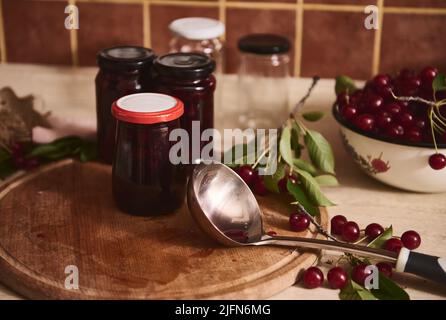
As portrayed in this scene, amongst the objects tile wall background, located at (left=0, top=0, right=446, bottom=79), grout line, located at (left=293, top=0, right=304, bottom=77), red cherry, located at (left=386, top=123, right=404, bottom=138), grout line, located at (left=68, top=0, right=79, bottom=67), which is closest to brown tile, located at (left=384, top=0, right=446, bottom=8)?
tile wall background, located at (left=0, top=0, right=446, bottom=79)

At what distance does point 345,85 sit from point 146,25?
442mm

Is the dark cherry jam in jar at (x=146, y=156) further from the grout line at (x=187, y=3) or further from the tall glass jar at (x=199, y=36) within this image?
the grout line at (x=187, y=3)

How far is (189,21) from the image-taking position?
1.36 metres

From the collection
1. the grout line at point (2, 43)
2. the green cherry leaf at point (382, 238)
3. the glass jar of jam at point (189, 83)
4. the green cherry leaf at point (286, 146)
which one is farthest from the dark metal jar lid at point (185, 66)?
the grout line at point (2, 43)

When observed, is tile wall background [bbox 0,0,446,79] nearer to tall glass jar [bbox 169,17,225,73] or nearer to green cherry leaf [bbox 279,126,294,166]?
tall glass jar [bbox 169,17,225,73]

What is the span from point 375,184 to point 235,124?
0.34m

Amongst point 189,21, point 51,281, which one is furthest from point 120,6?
point 51,281

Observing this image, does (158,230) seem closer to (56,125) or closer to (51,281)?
(51,281)

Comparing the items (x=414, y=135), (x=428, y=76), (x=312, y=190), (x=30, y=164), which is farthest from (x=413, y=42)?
(x=30, y=164)

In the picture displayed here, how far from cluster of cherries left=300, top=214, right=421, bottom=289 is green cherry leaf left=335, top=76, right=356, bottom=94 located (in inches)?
11.1

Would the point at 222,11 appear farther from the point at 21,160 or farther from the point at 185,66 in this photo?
the point at 21,160

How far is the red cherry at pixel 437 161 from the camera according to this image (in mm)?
1090

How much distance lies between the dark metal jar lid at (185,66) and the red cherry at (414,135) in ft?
1.05

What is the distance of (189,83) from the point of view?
112cm
